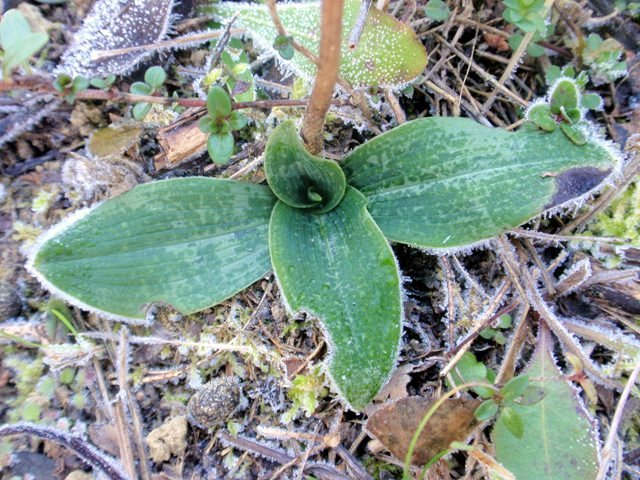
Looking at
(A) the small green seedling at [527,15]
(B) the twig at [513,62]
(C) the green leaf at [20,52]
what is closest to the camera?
(C) the green leaf at [20,52]

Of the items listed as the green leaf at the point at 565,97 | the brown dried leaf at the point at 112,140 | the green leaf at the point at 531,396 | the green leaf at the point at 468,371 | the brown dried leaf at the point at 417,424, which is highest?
the green leaf at the point at 565,97

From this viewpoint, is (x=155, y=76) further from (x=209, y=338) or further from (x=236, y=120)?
(x=209, y=338)

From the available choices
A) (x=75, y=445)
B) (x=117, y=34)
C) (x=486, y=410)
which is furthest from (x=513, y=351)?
(x=117, y=34)

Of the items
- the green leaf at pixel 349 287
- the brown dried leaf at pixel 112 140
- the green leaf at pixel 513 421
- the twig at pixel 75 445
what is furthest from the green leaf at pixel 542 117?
the twig at pixel 75 445

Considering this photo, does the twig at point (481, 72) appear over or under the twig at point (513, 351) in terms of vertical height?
over

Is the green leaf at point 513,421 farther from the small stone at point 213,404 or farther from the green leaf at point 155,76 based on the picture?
the green leaf at point 155,76

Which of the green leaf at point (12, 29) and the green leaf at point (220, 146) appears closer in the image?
the green leaf at point (12, 29)
